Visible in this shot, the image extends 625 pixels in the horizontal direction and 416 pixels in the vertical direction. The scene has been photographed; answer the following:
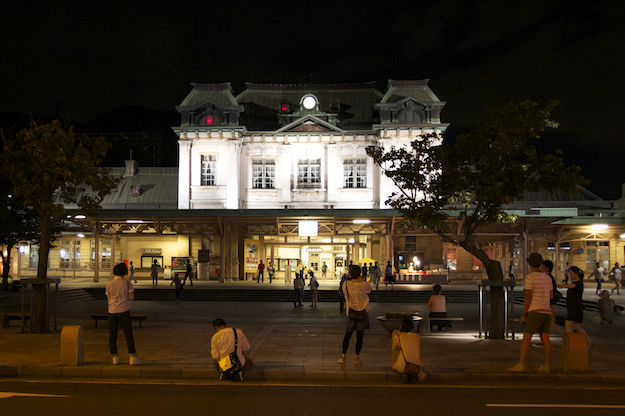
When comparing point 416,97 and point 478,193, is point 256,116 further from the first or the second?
point 478,193

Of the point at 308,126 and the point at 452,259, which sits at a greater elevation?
the point at 308,126

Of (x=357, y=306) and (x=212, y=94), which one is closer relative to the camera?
(x=357, y=306)

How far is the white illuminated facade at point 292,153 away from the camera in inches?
1395

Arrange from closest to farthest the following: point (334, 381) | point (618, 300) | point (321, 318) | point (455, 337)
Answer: point (334, 381) < point (455, 337) < point (321, 318) < point (618, 300)

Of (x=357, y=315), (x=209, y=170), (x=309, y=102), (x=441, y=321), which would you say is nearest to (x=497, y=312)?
(x=441, y=321)

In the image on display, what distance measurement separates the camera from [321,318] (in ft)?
55.7

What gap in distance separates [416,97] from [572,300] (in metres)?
28.2

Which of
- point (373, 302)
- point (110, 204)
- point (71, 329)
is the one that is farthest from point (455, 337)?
point (110, 204)

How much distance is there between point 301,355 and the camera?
32.1 ft

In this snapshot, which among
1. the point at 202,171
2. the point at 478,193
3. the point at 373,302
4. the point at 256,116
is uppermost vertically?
the point at 256,116

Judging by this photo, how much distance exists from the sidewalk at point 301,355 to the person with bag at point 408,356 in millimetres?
325

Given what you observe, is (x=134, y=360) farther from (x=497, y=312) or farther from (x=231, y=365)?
(x=497, y=312)

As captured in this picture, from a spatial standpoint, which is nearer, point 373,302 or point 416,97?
point 373,302

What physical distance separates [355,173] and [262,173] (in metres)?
6.71
